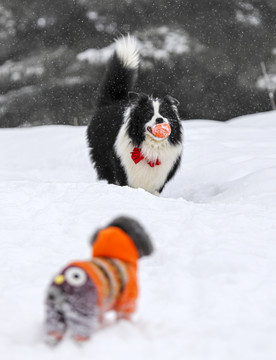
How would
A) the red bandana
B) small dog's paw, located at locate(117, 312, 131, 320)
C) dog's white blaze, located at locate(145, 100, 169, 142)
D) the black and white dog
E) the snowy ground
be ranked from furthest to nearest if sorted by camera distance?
the red bandana → the black and white dog → dog's white blaze, located at locate(145, 100, 169, 142) → small dog's paw, located at locate(117, 312, 131, 320) → the snowy ground

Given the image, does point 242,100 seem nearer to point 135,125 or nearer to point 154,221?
point 135,125

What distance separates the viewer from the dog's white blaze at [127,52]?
565 cm

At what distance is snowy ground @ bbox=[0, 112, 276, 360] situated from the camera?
144cm

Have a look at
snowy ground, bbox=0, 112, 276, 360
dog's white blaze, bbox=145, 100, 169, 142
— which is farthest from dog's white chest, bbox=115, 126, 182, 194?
snowy ground, bbox=0, 112, 276, 360

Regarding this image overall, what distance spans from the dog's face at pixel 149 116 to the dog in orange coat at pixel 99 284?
3.03m

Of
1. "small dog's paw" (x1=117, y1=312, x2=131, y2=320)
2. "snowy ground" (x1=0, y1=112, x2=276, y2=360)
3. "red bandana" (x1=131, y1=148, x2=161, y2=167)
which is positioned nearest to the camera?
"snowy ground" (x1=0, y1=112, x2=276, y2=360)

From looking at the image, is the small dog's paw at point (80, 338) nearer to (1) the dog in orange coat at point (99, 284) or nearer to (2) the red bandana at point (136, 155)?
(1) the dog in orange coat at point (99, 284)

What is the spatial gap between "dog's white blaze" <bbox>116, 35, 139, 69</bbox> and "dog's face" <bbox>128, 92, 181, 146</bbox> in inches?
37.6

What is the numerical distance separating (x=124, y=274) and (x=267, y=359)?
56 cm

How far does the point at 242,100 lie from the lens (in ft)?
38.7

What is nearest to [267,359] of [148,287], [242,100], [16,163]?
[148,287]

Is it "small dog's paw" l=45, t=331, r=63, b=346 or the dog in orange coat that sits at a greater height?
the dog in orange coat

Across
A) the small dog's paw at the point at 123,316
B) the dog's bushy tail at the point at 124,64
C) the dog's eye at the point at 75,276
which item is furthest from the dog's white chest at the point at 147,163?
the dog's eye at the point at 75,276

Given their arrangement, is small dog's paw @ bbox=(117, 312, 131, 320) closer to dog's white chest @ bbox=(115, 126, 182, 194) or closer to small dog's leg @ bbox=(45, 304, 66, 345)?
small dog's leg @ bbox=(45, 304, 66, 345)
